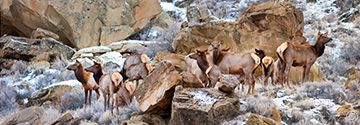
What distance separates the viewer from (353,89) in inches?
286

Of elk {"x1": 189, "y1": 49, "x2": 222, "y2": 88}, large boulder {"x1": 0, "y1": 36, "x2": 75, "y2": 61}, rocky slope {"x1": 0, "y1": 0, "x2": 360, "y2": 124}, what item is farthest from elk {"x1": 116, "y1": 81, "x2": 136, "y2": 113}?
large boulder {"x1": 0, "y1": 36, "x2": 75, "y2": 61}

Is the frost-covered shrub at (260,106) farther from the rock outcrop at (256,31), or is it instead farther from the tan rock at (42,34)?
the tan rock at (42,34)

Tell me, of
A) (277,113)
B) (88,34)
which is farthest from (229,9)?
(277,113)

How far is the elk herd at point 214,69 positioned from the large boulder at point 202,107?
1311 millimetres

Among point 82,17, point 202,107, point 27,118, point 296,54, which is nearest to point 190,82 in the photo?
point 202,107

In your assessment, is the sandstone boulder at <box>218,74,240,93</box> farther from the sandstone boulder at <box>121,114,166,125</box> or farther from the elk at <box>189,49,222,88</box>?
the elk at <box>189,49,222,88</box>

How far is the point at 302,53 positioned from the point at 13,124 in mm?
8111

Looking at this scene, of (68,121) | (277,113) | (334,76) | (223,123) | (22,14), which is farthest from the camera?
(22,14)

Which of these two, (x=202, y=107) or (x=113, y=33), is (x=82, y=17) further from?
(x=202, y=107)

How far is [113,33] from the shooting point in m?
17.2

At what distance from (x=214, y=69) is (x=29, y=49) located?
1160cm

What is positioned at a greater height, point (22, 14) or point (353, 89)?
point (22, 14)

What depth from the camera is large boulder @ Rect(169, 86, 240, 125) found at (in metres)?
5.18

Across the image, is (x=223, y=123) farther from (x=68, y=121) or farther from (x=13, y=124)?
(x=13, y=124)
